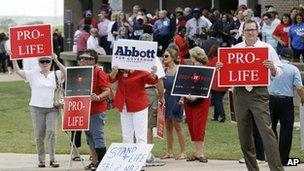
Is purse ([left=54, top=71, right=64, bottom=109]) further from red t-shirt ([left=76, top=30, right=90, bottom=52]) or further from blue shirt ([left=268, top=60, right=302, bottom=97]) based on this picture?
red t-shirt ([left=76, top=30, right=90, bottom=52])

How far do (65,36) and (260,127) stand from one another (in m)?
29.3

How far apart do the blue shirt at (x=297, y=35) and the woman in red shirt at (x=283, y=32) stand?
0.74ft

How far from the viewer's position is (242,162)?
13.3m

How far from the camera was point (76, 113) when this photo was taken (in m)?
12.5

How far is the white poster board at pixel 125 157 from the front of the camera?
1111 centimetres

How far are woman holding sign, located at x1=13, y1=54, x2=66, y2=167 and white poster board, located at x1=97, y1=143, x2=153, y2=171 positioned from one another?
173cm

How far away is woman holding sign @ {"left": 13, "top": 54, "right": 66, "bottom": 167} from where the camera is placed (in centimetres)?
1302

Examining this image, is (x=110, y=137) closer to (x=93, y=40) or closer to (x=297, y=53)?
(x=297, y=53)

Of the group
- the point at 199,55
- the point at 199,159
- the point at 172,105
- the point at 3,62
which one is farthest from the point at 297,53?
the point at 3,62

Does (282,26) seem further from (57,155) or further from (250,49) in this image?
(250,49)

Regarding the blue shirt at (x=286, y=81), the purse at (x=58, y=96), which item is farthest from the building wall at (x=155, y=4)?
the blue shirt at (x=286, y=81)

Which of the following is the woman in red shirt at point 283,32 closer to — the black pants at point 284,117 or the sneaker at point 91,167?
the black pants at point 284,117

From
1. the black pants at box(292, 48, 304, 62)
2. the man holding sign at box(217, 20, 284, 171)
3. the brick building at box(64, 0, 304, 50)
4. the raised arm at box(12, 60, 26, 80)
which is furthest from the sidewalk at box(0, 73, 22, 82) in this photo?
the man holding sign at box(217, 20, 284, 171)

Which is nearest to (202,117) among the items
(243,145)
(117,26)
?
(243,145)
